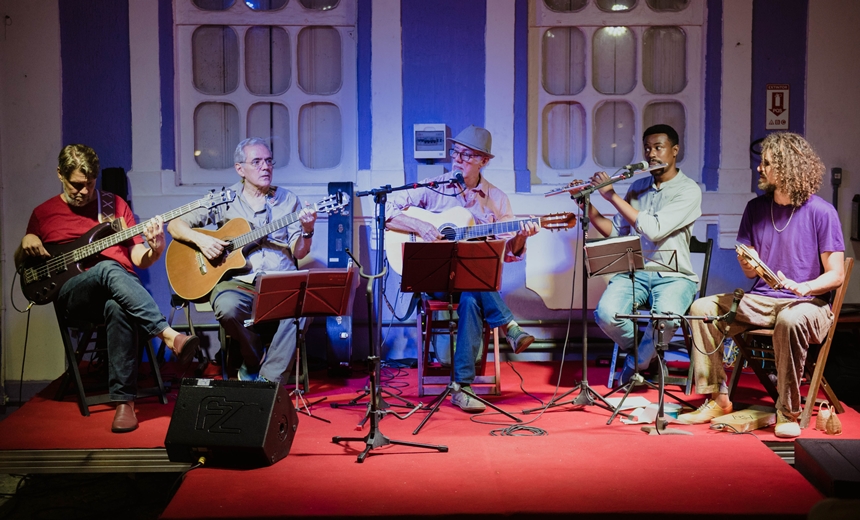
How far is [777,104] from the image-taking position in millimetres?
5988

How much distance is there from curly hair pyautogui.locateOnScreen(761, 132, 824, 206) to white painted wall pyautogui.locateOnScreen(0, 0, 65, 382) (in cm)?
493

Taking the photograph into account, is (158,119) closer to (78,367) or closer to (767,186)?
(78,367)

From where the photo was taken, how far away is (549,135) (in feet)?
20.1

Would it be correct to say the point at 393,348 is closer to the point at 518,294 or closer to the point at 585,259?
the point at 518,294

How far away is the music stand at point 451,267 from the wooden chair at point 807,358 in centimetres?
136

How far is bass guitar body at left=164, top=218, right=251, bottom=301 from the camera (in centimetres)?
502

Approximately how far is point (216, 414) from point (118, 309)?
4.10 ft

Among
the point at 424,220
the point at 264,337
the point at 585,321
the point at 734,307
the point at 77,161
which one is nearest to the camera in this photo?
the point at 734,307

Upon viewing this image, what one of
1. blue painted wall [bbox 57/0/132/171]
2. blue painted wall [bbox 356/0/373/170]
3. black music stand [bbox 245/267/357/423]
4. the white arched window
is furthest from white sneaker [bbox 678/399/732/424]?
blue painted wall [bbox 57/0/132/171]

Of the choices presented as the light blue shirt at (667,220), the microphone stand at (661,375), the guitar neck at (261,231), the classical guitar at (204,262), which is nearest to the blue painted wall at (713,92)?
the light blue shirt at (667,220)

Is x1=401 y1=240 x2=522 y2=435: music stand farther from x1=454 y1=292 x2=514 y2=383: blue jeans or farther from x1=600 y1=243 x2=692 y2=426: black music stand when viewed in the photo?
x1=600 y1=243 x2=692 y2=426: black music stand

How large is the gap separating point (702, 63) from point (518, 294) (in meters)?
2.26

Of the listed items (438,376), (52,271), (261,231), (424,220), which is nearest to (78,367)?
(52,271)

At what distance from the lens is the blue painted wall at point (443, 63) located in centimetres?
593
